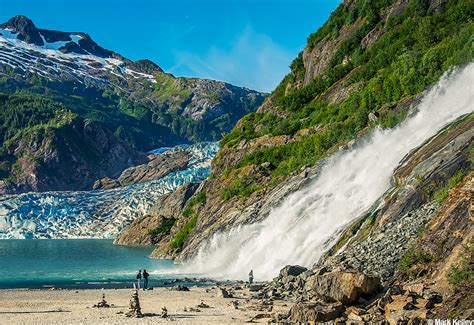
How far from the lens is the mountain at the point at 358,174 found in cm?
2700

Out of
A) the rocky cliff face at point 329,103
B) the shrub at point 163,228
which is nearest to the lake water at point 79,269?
the rocky cliff face at point 329,103

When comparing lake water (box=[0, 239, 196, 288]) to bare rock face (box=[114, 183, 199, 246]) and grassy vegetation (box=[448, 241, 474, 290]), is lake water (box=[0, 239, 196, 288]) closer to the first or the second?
bare rock face (box=[114, 183, 199, 246])

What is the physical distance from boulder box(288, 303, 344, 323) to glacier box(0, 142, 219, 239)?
136 meters

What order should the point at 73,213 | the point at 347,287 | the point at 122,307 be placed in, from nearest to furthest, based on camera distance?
1. the point at 347,287
2. the point at 122,307
3. the point at 73,213

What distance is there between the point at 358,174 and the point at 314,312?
2751cm

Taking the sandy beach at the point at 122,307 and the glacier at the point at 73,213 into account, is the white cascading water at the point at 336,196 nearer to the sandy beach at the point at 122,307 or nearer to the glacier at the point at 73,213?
the sandy beach at the point at 122,307

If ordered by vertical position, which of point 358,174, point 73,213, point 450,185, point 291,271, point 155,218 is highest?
point 73,213

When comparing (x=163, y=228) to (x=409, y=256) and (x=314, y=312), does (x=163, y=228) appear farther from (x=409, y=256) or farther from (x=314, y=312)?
(x=314, y=312)

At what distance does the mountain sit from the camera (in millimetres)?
27000

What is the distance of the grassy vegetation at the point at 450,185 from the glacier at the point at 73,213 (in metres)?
133

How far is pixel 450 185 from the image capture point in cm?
3241

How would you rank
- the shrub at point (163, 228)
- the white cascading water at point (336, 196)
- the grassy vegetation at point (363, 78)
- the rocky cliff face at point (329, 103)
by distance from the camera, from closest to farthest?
the white cascading water at point (336, 196) < the grassy vegetation at point (363, 78) < the rocky cliff face at point (329, 103) < the shrub at point (163, 228)

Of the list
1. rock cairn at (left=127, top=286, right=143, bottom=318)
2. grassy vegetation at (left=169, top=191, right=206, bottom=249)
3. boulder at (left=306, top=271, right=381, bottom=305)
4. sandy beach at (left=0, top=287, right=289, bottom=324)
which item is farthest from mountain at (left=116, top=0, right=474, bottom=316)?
rock cairn at (left=127, top=286, right=143, bottom=318)

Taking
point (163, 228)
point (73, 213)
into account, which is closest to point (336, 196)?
point (163, 228)
